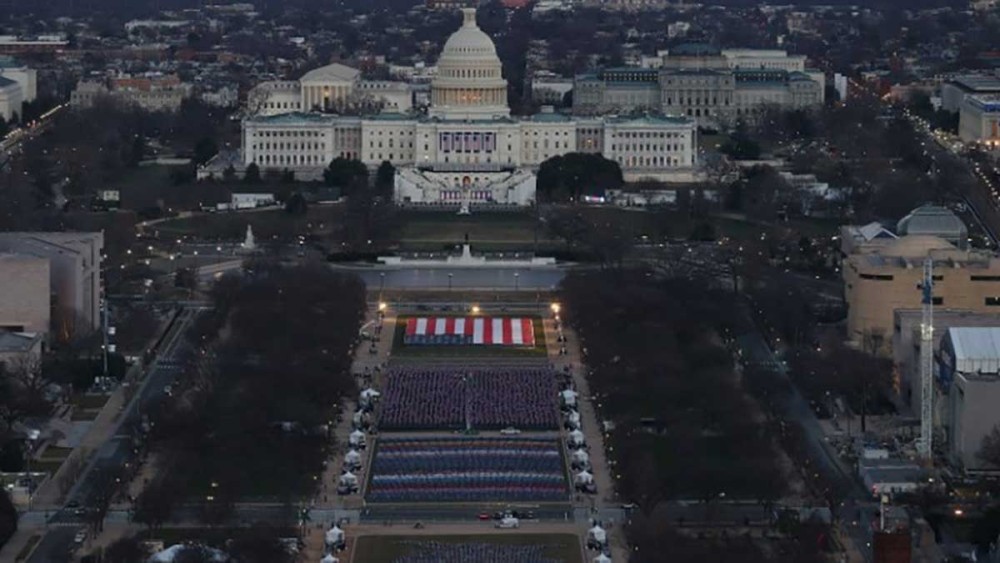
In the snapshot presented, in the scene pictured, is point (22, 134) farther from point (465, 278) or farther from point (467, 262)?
point (465, 278)

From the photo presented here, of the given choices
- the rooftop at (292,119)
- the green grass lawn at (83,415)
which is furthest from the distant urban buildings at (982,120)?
the green grass lawn at (83,415)

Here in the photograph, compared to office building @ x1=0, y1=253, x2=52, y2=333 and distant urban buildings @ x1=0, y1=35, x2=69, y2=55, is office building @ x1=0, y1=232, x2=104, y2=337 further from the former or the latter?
distant urban buildings @ x1=0, y1=35, x2=69, y2=55

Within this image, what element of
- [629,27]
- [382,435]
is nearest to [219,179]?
[382,435]

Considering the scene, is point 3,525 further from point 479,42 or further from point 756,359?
point 479,42

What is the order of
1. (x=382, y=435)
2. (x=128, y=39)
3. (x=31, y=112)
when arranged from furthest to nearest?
(x=128, y=39) → (x=31, y=112) → (x=382, y=435)

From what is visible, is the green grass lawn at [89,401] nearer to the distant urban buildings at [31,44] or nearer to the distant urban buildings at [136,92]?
the distant urban buildings at [136,92]

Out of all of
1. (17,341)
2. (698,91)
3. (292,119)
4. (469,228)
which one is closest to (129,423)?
(17,341)

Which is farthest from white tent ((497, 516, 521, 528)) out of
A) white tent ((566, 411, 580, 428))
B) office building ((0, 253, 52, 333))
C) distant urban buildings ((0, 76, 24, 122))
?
distant urban buildings ((0, 76, 24, 122))
